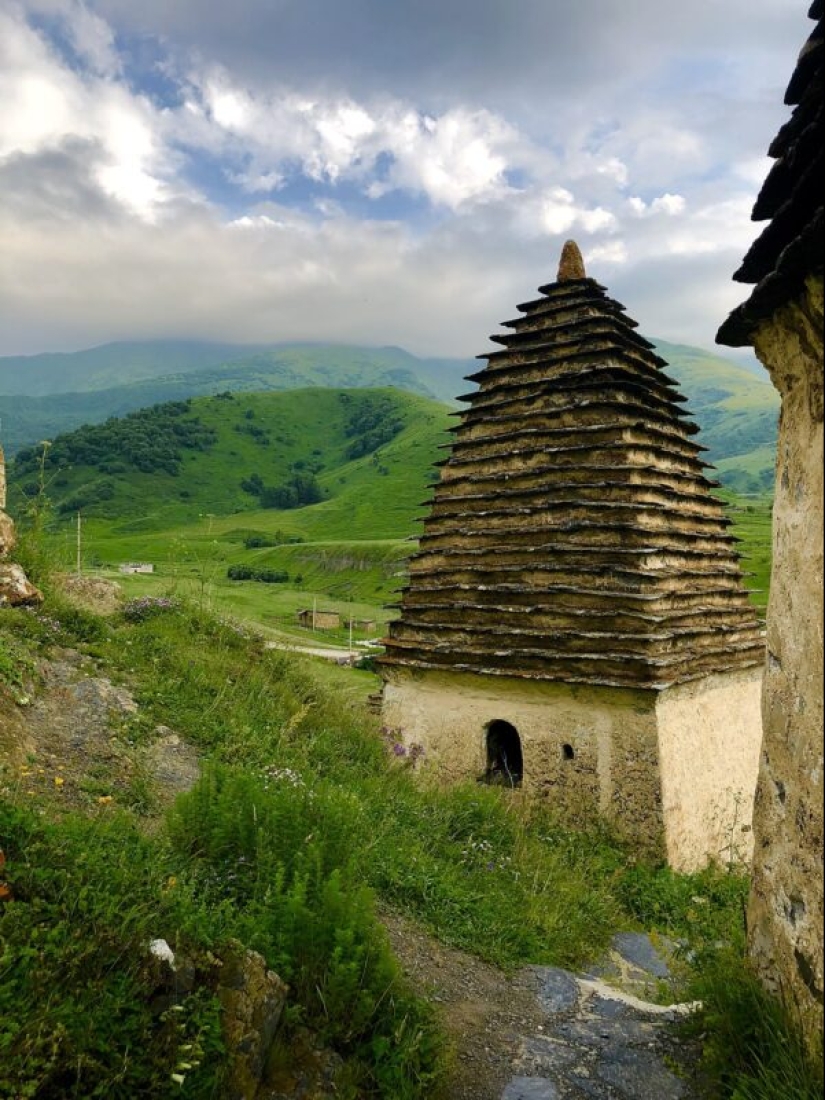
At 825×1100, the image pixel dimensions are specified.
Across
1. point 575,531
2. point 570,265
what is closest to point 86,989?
point 575,531

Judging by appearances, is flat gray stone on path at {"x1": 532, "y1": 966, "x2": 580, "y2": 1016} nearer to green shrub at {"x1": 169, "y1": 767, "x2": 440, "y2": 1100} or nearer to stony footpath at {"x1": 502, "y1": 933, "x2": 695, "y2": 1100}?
stony footpath at {"x1": 502, "y1": 933, "x2": 695, "y2": 1100}

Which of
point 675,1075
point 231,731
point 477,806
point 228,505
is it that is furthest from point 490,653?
point 228,505

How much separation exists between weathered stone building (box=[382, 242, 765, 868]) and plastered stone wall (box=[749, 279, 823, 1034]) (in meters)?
5.12

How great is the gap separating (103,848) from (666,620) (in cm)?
747

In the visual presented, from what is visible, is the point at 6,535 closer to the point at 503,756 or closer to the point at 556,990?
the point at 503,756

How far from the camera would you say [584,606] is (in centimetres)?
1017

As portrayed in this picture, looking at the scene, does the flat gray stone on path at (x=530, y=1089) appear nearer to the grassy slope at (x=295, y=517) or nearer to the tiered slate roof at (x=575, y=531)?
the tiered slate roof at (x=575, y=531)

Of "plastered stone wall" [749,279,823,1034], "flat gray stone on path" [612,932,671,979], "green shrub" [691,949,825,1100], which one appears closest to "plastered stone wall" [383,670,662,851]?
"flat gray stone on path" [612,932,671,979]

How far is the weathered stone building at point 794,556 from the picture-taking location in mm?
3564

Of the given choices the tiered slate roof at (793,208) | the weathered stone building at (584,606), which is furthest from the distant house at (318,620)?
the tiered slate roof at (793,208)

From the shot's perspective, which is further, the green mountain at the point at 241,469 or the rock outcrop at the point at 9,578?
the green mountain at the point at 241,469

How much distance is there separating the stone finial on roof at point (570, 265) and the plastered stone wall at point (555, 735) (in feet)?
22.8

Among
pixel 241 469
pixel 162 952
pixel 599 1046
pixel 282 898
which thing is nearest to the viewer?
pixel 162 952

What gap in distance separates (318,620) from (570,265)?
54098mm
